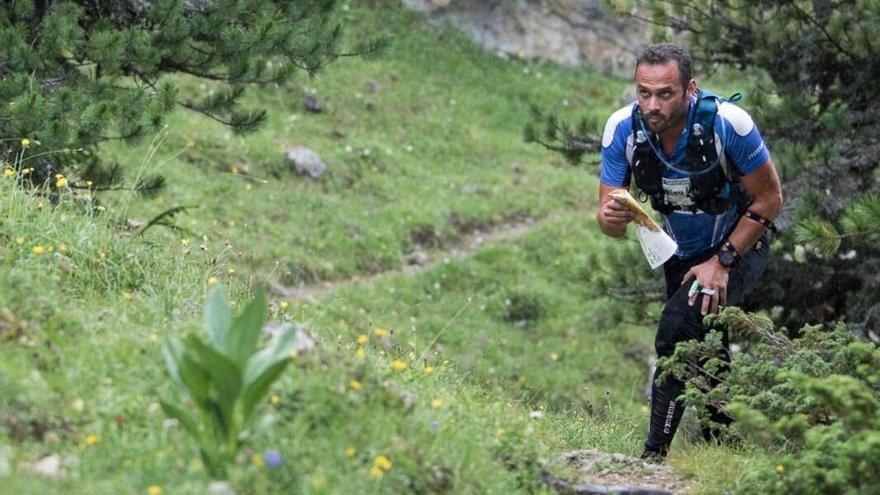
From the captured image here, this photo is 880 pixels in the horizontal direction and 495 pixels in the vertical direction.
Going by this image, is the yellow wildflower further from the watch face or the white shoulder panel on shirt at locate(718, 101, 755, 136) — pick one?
the white shoulder panel on shirt at locate(718, 101, 755, 136)

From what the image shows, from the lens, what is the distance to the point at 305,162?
54.3 ft

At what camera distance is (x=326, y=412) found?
420cm

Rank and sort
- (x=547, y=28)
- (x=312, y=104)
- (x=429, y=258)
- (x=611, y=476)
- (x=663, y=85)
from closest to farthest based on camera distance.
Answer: (x=611, y=476), (x=663, y=85), (x=429, y=258), (x=312, y=104), (x=547, y=28)

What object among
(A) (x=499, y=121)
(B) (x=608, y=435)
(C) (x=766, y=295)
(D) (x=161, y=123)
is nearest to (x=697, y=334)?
(B) (x=608, y=435)

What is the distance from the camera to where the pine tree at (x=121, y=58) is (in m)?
7.29

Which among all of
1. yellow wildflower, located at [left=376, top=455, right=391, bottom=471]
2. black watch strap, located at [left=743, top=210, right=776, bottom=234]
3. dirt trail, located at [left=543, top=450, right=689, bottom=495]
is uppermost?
black watch strap, located at [left=743, top=210, right=776, bottom=234]

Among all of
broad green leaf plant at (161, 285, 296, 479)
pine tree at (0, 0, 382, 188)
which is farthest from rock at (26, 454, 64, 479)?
pine tree at (0, 0, 382, 188)

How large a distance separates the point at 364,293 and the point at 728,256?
7985mm

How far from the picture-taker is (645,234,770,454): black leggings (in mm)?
6078

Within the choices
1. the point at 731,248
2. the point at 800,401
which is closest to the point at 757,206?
the point at 731,248

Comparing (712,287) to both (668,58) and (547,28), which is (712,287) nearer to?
(668,58)

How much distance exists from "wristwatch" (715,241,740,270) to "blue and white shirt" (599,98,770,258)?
19 centimetres

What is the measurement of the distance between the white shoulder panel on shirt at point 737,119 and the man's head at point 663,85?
0.67ft

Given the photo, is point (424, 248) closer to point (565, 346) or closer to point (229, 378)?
point (565, 346)
